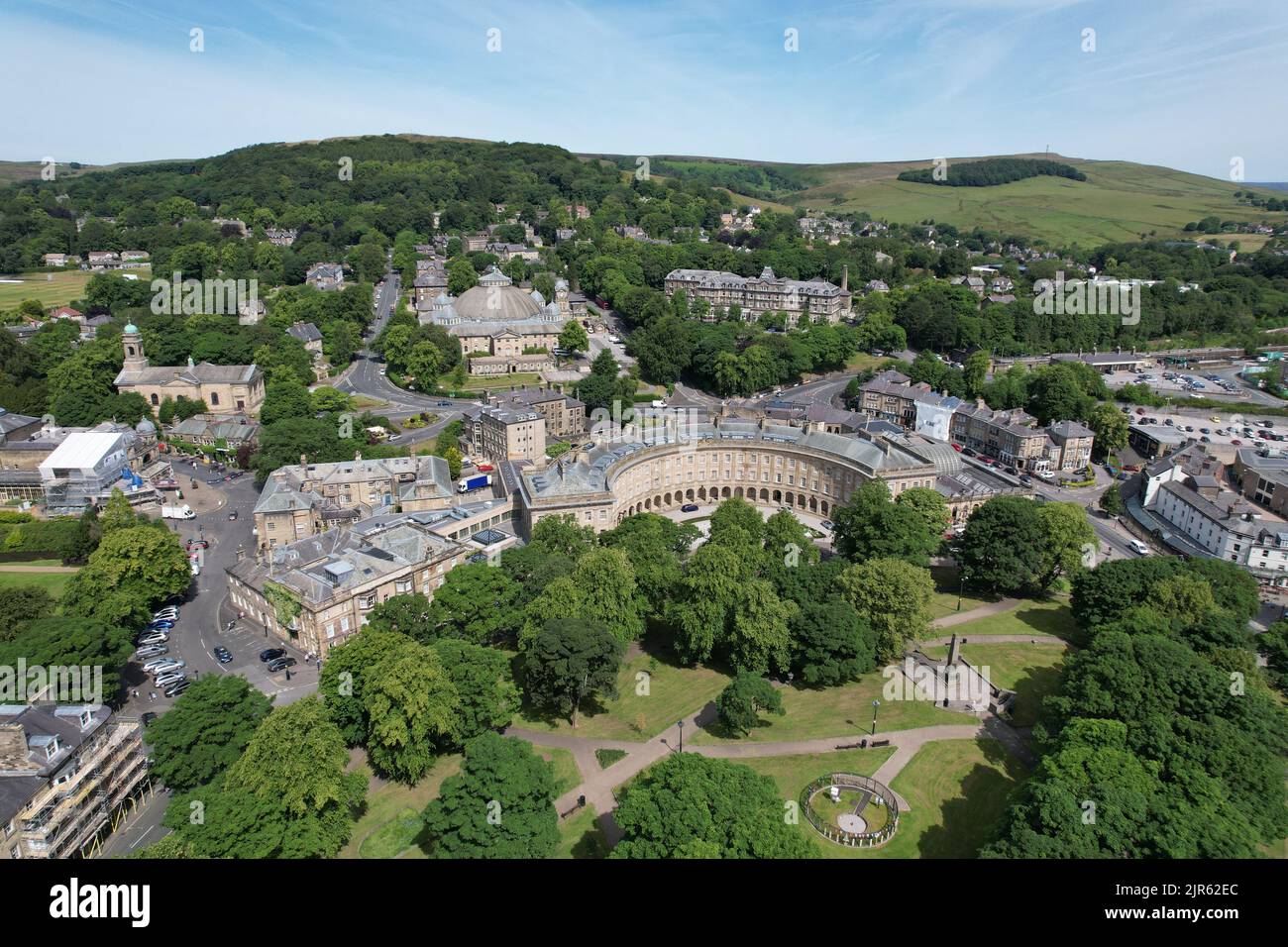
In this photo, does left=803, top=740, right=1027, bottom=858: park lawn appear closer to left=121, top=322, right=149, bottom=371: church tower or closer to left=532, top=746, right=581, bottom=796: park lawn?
left=532, top=746, right=581, bottom=796: park lawn

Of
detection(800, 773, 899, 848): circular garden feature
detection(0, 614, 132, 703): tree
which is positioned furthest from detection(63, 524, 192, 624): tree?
detection(800, 773, 899, 848): circular garden feature

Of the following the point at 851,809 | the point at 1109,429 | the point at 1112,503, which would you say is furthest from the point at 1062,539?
the point at 1109,429

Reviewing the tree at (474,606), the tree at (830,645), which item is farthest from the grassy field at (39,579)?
the tree at (830,645)

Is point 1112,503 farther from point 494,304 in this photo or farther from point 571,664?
point 494,304

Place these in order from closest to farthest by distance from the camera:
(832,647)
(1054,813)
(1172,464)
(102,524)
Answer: (1054,813)
(832,647)
(102,524)
(1172,464)
